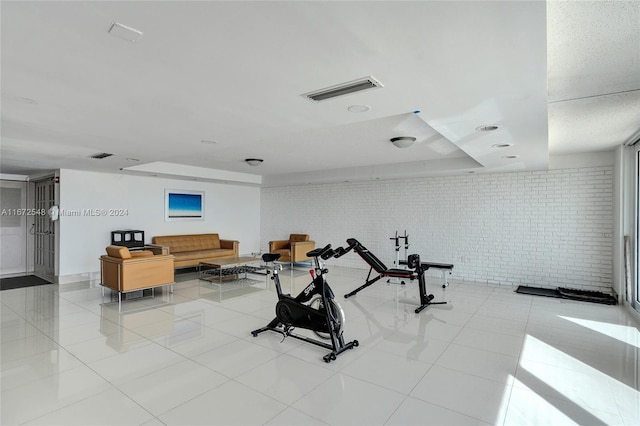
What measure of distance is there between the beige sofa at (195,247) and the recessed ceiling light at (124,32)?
6426mm

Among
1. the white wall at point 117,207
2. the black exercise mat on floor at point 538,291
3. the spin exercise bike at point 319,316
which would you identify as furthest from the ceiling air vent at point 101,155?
the black exercise mat on floor at point 538,291

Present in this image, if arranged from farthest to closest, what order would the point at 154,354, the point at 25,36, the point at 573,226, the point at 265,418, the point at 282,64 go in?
the point at 573,226, the point at 154,354, the point at 265,418, the point at 282,64, the point at 25,36

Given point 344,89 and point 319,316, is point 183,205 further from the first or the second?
point 344,89

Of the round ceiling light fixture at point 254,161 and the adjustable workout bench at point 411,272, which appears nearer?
the adjustable workout bench at point 411,272

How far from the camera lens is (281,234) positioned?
10.7 meters

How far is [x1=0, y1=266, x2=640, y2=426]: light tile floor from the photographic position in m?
2.39

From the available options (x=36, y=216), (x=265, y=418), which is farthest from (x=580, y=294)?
(x=36, y=216)

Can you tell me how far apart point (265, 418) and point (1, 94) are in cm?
326

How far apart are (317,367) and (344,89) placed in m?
2.49

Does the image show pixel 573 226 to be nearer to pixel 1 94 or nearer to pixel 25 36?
pixel 25 36

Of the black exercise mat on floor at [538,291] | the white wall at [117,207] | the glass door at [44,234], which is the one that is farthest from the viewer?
the glass door at [44,234]

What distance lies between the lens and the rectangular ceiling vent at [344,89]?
2367 mm

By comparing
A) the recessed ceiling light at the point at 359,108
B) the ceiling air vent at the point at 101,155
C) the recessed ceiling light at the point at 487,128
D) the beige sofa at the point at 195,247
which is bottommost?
the beige sofa at the point at 195,247

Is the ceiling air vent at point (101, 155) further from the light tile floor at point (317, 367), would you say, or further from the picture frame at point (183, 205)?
the picture frame at point (183, 205)
